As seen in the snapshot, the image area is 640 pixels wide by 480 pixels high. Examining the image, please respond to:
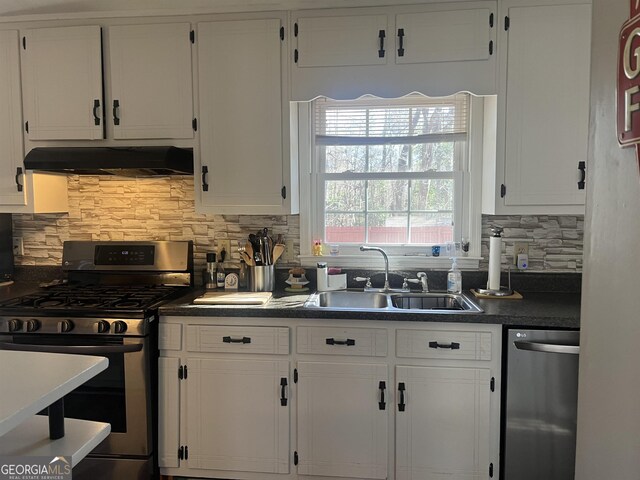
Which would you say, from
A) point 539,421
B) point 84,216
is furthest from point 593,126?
point 84,216

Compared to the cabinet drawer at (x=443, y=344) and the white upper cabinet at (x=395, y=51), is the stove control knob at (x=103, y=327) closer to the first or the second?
the cabinet drawer at (x=443, y=344)

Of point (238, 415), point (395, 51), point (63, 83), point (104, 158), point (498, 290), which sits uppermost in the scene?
point (395, 51)

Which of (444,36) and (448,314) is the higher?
(444,36)

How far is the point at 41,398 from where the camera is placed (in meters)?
0.97

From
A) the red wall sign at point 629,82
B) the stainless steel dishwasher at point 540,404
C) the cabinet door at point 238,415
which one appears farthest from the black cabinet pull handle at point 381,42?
the red wall sign at point 629,82

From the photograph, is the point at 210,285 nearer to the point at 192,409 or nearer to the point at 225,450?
the point at 192,409

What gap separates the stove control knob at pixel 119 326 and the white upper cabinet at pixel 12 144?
977 millimetres

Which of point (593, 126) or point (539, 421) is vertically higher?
point (593, 126)

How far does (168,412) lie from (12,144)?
172 centimetres

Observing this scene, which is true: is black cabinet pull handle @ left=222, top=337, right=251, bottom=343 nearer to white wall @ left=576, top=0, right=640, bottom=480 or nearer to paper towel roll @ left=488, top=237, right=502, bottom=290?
paper towel roll @ left=488, top=237, right=502, bottom=290

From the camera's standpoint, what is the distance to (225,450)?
2334mm

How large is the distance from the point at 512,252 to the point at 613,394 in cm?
203

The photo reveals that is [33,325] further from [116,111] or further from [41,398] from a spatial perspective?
[41,398]

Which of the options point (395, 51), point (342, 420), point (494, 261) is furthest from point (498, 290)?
point (395, 51)
